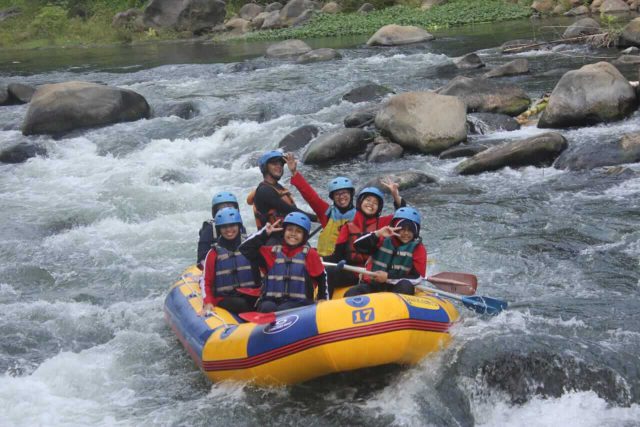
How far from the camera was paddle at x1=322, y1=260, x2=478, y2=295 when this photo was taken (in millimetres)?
5524

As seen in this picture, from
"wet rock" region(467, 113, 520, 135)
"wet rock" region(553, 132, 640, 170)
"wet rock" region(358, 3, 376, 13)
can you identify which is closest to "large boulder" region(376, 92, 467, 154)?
"wet rock" region(467, 113, 520, 135)

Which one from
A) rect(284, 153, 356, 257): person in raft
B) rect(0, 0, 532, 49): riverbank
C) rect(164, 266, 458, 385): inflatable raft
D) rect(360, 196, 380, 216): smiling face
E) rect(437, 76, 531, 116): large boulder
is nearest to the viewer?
rect(164, 266, 458, 385): inflatable raft

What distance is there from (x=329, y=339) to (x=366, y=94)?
9170mm

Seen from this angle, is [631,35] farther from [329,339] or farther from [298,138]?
[329,339]

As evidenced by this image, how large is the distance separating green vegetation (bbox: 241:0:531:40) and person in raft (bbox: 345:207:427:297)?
18.2 m

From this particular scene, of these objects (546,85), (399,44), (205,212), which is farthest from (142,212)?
(399,44)

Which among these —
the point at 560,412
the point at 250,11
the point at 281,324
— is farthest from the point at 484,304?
the point at 250,11

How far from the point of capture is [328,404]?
4816 millimetres

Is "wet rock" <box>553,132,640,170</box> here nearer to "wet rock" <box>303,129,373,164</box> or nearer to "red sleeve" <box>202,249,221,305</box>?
"wet rock" <box>303,129,373,164</box>

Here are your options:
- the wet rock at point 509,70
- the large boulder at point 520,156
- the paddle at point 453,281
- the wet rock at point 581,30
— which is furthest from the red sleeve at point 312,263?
the wet rock at point 581,30

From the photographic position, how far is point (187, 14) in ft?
93.7

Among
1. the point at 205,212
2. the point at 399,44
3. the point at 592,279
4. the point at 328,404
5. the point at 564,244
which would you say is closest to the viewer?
the point at 328,404

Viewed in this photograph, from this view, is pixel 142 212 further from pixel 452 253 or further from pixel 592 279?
pixel 592 279

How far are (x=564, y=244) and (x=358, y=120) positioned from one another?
193 inches
